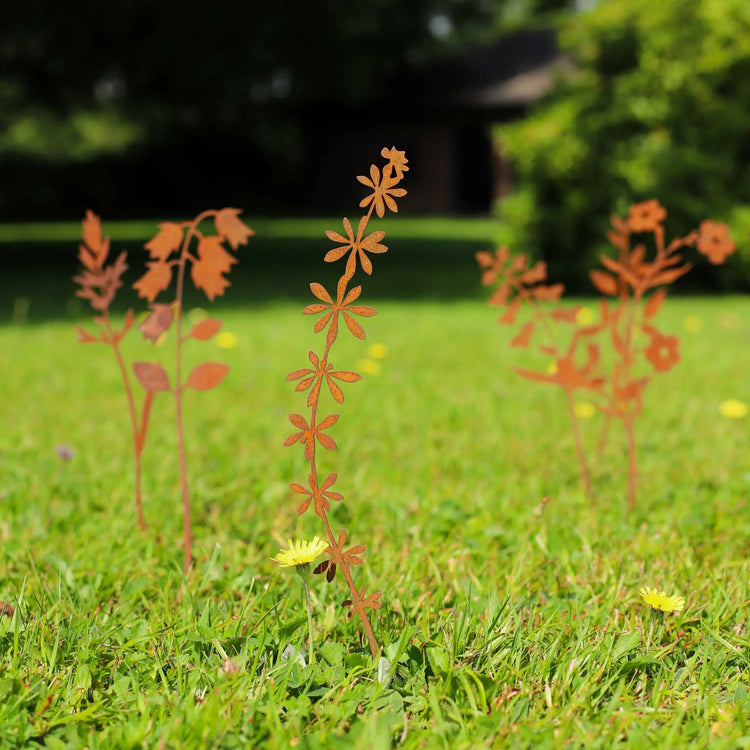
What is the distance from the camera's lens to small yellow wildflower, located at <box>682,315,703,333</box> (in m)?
5.86

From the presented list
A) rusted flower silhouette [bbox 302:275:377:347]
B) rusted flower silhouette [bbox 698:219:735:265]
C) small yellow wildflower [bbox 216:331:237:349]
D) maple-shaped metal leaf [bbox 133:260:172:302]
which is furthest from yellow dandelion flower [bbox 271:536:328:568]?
small yellow wildflower [bbox 216:331:237:349]

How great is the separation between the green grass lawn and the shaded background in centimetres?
530

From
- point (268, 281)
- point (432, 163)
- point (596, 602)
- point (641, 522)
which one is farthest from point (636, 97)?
point (432, 163)

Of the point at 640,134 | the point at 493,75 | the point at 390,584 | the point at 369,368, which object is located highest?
the point at 493,75

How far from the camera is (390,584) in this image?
1655mm

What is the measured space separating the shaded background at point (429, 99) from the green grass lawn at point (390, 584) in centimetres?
530

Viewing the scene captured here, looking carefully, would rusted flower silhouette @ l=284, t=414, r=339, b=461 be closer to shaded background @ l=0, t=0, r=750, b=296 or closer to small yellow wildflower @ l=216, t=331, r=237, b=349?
small yellow wildflower @ l=216, t=331, r=237, b=349

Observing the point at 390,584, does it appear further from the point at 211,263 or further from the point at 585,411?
the point at 585,411

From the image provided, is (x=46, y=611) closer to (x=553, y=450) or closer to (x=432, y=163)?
(x=553, y=450)

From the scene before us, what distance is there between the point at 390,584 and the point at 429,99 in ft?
73.6

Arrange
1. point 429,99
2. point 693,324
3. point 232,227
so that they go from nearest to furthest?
point 232,227 → point 693,324 → point 429,99

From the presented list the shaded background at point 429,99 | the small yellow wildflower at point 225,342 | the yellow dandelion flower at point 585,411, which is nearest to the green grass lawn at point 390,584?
the yellow dandelion flower at point 585,411

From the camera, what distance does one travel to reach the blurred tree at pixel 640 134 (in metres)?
8.03

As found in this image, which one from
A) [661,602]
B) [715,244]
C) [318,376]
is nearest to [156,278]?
[318,376]
